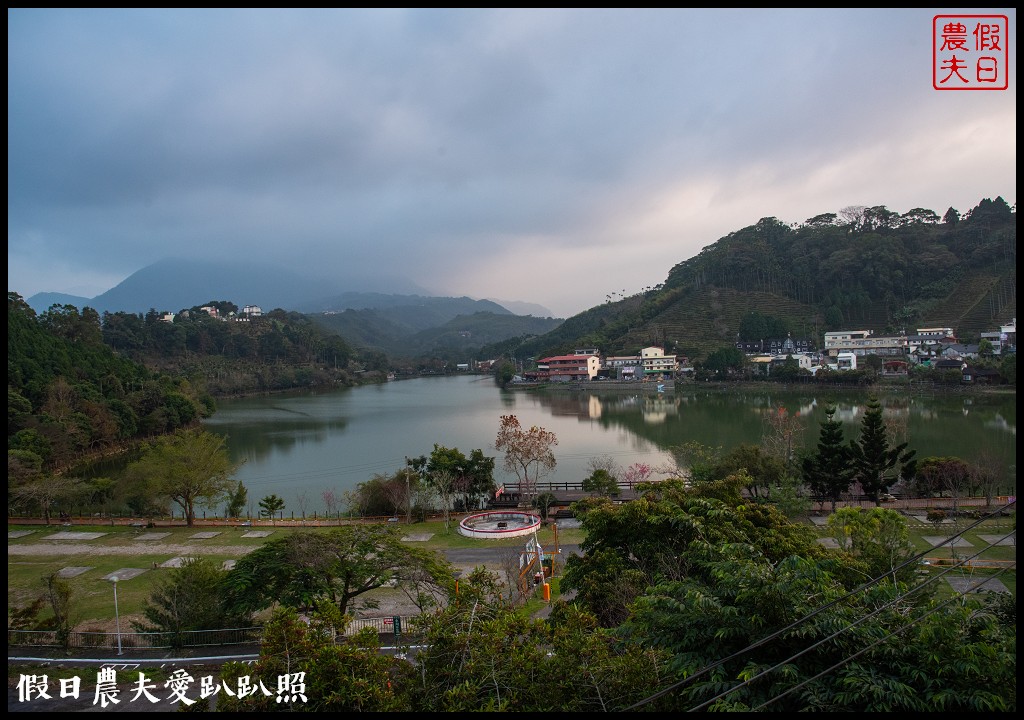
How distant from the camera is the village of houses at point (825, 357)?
36566mm

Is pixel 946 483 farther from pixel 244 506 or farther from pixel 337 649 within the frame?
pixel 244 506

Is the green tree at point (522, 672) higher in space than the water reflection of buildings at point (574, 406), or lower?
higher

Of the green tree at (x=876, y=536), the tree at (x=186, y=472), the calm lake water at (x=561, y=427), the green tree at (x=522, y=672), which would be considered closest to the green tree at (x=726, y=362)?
the calm lake water at (x=561, y=427)

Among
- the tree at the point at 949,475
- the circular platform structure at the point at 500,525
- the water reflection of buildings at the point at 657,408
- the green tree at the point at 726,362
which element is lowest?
the circular platform structure at the point at 500,525

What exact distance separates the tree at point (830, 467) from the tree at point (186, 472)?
14.2 metres

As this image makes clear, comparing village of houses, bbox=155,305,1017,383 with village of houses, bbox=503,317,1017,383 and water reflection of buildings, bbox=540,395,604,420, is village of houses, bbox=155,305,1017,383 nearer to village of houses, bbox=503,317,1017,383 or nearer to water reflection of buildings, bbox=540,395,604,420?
village of houses, bbox=503,317,1017,383

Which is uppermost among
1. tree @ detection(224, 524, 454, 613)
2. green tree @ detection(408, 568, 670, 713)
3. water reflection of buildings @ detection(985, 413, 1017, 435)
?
green tree @ detection(408, 568, 670, 713)

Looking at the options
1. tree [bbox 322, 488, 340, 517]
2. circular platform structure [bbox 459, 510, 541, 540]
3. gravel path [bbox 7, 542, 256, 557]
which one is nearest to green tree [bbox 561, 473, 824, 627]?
circular platform structure [bbox 459, 510, 541, 540]

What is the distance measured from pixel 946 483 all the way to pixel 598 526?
11009 mm

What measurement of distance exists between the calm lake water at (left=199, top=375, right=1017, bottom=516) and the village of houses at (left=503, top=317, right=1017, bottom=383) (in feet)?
15.2

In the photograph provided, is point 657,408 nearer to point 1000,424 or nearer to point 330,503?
point 1000,424

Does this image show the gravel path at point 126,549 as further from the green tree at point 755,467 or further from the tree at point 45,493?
the green tree at point 755,467

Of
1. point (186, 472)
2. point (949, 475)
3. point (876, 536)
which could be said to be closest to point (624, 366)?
point (949, 475)

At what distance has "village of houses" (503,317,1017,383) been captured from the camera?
120 ft
